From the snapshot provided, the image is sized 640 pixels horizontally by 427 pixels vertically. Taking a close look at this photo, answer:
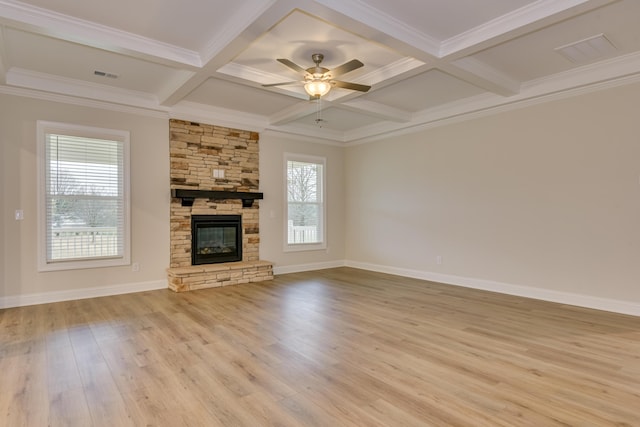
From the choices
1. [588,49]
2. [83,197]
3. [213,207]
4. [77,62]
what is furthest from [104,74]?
[588,49]

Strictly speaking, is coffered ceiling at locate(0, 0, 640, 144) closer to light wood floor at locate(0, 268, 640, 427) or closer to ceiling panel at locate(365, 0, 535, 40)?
ceiling panel at locate(365, 0, 535, 40)

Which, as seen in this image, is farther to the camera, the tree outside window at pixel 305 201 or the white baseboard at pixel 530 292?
the tree outside window at pixel 305 201

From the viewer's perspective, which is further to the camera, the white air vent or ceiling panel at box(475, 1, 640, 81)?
the white air vent

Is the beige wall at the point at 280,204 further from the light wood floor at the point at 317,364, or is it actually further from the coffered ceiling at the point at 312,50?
the light wood floor at the point at 317,364

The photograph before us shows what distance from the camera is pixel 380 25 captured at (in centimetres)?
315

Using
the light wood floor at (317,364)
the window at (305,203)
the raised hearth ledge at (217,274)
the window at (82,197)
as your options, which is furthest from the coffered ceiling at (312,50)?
the light wood floor at (317,364)

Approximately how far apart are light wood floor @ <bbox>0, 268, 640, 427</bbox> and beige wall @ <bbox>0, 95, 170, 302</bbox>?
418 millimetres

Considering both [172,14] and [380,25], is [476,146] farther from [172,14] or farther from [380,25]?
[172,14]

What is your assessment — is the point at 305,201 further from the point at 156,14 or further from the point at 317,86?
the point at 156,14

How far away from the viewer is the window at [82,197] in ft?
15.3

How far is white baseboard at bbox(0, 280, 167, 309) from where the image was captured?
4.48m

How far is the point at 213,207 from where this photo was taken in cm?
603

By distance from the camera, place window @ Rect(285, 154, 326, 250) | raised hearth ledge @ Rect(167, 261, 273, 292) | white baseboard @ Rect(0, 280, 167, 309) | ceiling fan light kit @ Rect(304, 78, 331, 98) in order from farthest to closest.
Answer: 1. window @ Rect(285, 154, 326, 250)
2. raised hearth ledge @ Rect(167, 261, 273, 292)
3. white baseboard @ Rect(0, 280, 167, 309)
4. ceiling fan light kit @ Rect(304, 78, 331, 98)

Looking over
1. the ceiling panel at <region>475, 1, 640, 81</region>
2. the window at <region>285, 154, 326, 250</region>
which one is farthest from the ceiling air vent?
the ceiling panel at <region>475, 1, 640, 81</region>
